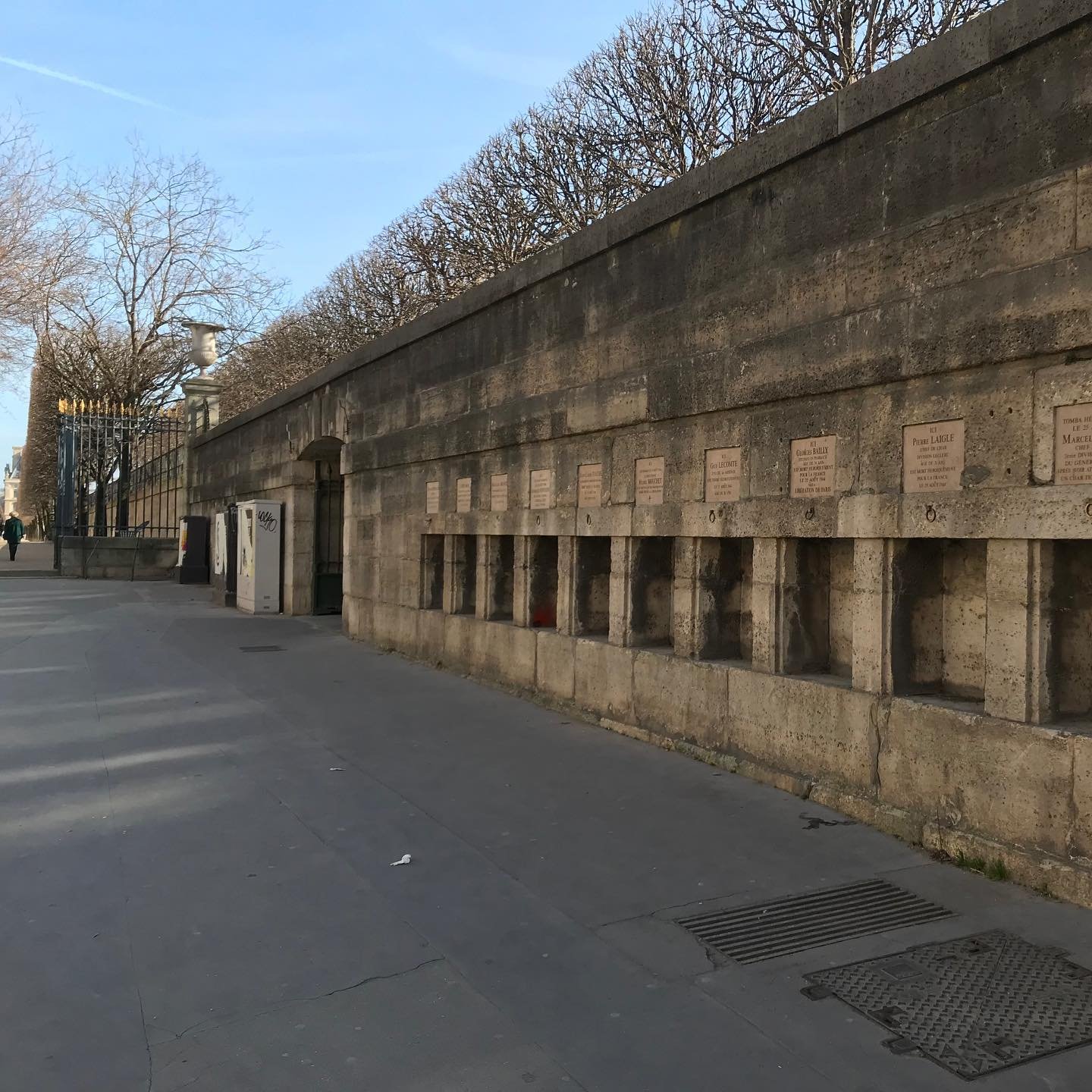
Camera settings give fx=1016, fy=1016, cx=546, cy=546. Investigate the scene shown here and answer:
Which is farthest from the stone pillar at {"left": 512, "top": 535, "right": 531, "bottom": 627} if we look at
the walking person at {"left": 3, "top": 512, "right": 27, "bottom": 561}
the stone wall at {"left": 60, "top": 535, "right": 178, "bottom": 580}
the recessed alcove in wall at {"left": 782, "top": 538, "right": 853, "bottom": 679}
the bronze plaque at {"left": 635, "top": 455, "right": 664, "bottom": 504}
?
the walking person at {"left": 3, "top": 512, "right": 27, "bottom": 561}

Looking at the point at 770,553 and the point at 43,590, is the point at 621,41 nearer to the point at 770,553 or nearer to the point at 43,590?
the point at 43,590

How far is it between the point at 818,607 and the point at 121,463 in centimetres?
2656

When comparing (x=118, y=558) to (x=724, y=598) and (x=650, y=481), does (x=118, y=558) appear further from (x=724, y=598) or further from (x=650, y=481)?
(x=724, y=598)

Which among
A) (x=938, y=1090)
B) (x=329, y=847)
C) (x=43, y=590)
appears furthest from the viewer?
(x=43, y=590)

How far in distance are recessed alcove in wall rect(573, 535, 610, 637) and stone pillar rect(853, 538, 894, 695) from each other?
10.0ft

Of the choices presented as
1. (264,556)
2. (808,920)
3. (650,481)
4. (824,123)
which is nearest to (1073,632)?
(808,920)

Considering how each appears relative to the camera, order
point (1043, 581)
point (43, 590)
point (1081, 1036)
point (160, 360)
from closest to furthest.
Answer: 1. point (1081, 1036)
2. point (1043, 581)
3. point (43, 590)
4. point (160, 360)

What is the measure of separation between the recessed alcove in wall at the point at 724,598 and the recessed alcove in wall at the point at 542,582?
2.45 meters

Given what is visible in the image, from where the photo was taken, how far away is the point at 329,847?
4.90m

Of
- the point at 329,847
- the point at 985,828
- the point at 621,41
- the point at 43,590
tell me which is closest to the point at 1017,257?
the point at 985,828

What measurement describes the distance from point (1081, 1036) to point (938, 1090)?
1.99ft

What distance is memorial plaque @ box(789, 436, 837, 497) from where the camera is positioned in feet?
18.6

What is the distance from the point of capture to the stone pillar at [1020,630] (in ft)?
14.7

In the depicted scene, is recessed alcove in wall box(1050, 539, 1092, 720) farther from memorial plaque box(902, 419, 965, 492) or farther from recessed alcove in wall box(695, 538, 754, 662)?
recessed alcove in wall box(695, 538, 754, 662)
